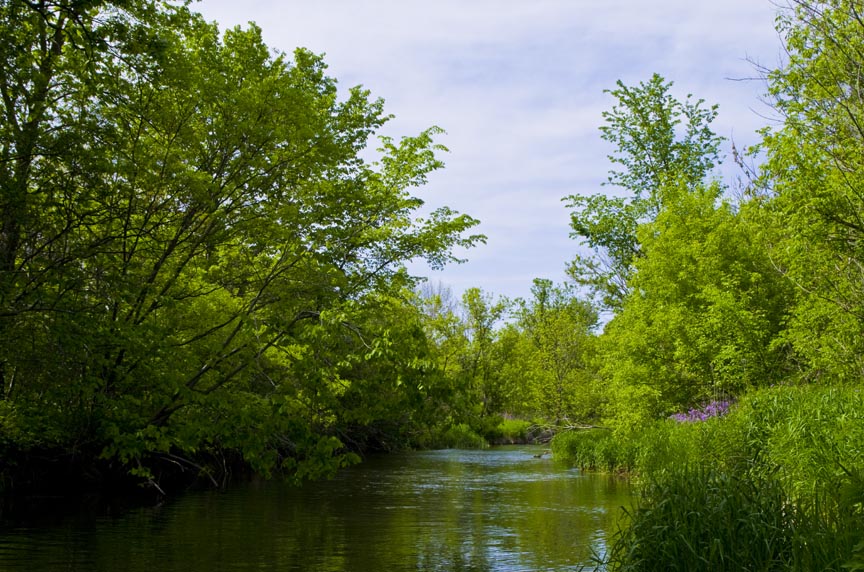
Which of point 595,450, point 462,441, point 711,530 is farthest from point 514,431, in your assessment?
point 711,530

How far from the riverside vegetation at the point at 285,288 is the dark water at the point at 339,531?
142 cm

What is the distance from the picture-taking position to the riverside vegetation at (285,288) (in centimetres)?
1018

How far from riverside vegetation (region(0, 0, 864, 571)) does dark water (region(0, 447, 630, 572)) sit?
142cm

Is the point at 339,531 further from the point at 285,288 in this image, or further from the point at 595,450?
the point at 595,450

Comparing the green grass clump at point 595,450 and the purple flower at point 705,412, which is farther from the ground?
the purple flower at point 705,412

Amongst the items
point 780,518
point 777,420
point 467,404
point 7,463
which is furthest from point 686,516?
point 7,463

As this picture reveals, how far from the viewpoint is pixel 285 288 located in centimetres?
1695

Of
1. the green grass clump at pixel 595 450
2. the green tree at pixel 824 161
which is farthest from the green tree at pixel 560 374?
the green tree at pixel 824 161

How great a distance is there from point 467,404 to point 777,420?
5.64 meters

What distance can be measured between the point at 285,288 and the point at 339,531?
5527 mm

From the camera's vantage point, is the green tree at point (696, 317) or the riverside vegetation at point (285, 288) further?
the green tree at point (696, 317)

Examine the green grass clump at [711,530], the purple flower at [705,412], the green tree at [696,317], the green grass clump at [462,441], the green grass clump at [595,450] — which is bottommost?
the green grass clump at [462,441]

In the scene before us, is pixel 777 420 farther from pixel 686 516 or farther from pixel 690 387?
pixel 690 387

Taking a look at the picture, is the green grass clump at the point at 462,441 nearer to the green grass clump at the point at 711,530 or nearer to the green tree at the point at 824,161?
the green tree at the point at 824,161
